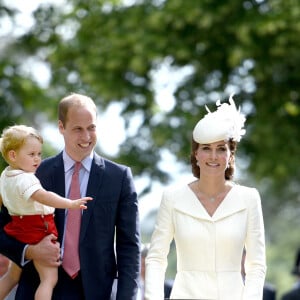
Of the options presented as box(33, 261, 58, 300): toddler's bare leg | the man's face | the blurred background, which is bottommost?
box(33, 261, 58, 300): toddler's bare leg

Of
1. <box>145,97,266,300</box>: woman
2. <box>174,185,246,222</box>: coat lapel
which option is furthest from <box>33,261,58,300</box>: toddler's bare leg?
<box>174,185,246,222</box>: coat lapel

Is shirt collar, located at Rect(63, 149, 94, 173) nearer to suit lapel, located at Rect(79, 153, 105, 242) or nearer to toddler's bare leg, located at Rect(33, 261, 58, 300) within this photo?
suit lapel, located at Rect(79, 153, 105, 242)

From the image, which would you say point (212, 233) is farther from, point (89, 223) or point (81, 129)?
point (81, 129)

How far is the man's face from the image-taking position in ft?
26.0

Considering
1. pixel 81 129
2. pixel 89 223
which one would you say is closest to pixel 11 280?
pixel 89 223

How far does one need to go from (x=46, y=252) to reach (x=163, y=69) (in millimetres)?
15300

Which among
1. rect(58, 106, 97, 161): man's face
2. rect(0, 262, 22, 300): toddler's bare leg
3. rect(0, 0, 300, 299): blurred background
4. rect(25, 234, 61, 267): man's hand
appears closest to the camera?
rect(25, 234, 61, 267): man's hand

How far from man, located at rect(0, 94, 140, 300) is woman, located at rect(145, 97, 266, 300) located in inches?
6.3

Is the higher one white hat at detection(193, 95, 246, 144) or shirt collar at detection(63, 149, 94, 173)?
white hat at detection(193, 95, 246, 144)

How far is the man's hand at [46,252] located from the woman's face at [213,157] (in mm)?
989

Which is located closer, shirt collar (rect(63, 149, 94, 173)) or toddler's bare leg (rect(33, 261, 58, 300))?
toddler's bare leg (rect(33, 261, 58, 300))

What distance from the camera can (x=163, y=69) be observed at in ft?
75.4

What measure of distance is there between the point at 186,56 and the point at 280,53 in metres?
1.57

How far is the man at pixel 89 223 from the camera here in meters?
7.95
